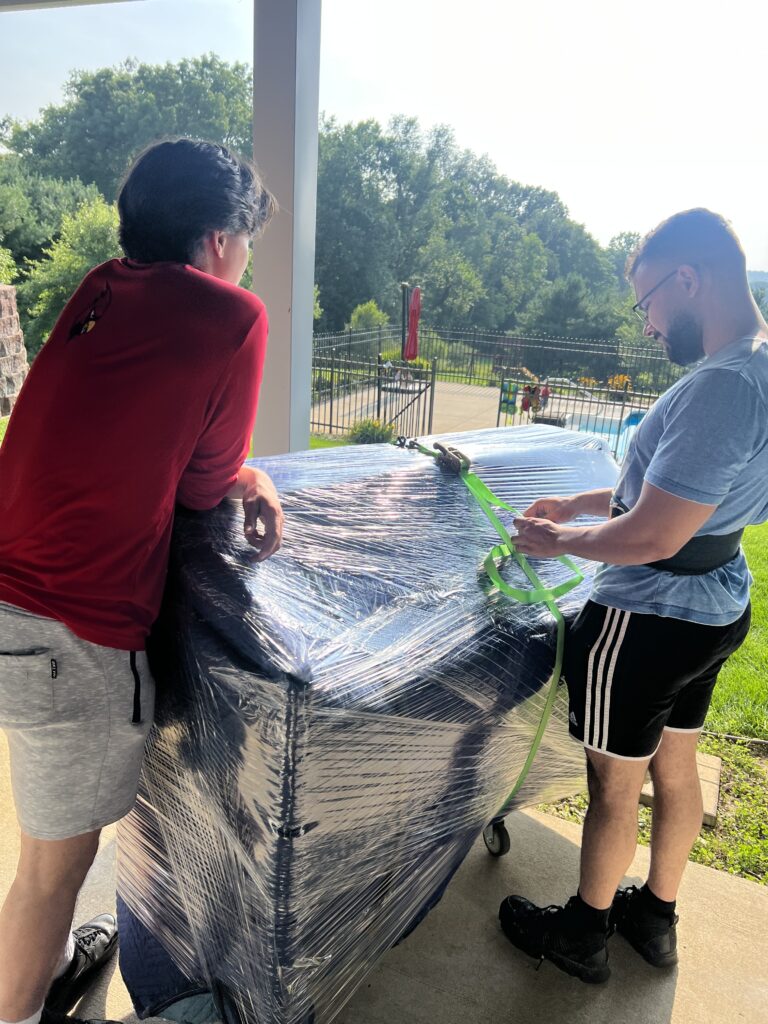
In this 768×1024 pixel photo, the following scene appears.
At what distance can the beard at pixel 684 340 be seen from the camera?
1081 millimetres

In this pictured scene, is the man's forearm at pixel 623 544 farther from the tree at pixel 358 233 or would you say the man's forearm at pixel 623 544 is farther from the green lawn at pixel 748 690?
the tree at pixel 358 233

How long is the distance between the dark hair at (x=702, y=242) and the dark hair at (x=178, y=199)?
0.62 metres

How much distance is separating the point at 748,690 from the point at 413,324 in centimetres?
227

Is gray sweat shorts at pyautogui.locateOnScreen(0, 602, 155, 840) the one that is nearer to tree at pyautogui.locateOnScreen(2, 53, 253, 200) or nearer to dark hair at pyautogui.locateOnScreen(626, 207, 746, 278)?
dark hair at pyautogui.locateOnScreen(626, 207, 746, 278)

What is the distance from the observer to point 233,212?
948 mm

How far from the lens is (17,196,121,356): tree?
4472 millimetres

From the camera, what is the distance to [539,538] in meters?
1.15

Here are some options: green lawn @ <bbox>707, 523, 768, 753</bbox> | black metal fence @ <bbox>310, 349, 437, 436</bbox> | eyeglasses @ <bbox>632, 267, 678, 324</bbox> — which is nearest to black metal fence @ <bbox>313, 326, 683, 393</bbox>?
black metal fence @ <bbox>310, 349, 437, 436</bbox>

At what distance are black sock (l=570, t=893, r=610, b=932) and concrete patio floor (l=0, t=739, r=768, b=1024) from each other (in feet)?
0.41

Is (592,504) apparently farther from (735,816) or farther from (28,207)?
(28,207)

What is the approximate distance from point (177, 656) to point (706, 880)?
4.58 ft

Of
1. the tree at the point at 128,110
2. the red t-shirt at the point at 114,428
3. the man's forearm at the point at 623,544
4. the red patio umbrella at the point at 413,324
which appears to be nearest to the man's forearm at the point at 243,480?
the red t-shirt at the point at 114,428

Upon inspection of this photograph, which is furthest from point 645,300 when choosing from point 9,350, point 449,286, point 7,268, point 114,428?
point 7,268

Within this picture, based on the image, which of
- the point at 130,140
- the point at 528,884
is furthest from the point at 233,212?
the point at 130,140
